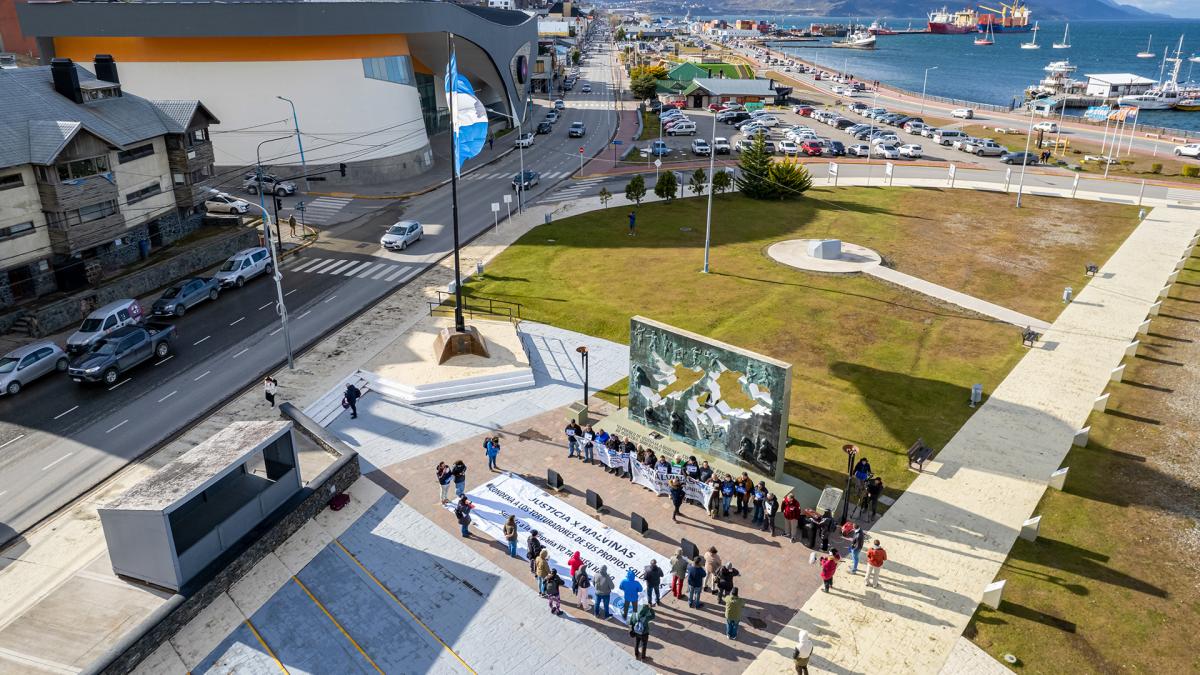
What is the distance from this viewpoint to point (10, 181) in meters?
39.6

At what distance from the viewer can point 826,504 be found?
2450cm

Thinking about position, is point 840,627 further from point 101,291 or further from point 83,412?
point 101,291

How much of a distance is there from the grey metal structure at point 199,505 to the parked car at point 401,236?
29.6m

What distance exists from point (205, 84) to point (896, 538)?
6987cm

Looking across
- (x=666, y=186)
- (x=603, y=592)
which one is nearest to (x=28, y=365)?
(x=603, y=592)

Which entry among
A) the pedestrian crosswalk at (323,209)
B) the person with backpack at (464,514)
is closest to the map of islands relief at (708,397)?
the person with backpack at (464,514)

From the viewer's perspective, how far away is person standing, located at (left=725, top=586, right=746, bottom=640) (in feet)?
64.4

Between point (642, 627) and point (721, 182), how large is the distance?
5271 centimetres

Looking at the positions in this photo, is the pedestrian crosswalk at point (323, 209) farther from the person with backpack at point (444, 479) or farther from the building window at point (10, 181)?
the person with backpack at point (444, 479)

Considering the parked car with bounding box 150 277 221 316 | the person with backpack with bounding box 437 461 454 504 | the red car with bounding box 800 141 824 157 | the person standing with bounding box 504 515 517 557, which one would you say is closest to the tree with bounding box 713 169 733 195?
the red car with bounding box 800 141 824 157

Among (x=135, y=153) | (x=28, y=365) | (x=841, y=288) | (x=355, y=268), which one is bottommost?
(x=355, y=268)

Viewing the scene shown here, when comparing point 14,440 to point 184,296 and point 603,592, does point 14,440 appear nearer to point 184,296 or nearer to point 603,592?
point 184,296

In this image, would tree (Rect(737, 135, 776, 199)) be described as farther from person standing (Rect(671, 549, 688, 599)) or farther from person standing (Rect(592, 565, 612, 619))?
person standing (Rect(592, 565, 612, 619))

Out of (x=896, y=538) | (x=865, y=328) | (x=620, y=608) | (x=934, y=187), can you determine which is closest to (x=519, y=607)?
(x=620, y=608)
